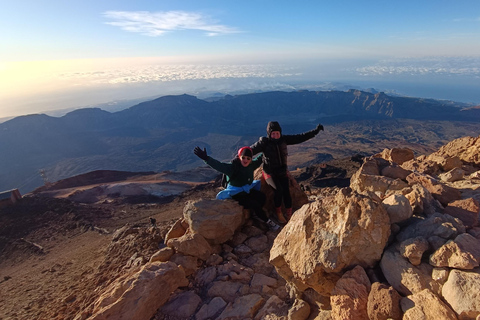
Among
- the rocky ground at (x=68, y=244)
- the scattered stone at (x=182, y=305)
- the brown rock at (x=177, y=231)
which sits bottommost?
the rocky ground at (x=68, y=244)

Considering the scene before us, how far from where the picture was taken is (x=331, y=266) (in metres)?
3.15

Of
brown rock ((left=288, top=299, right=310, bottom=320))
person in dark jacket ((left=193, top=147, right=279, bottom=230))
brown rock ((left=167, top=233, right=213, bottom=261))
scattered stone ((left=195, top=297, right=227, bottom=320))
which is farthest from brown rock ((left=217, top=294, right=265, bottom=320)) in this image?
person in dark jacket ((left=193, top=147, right=279, bottom=230))

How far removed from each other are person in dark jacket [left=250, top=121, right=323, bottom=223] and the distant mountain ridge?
88.7 metres

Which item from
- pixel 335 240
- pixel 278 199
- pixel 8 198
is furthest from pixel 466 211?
pixel 8 198

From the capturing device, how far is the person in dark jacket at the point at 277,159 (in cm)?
579

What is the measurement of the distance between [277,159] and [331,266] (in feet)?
9.91

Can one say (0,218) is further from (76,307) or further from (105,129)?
(105,129)

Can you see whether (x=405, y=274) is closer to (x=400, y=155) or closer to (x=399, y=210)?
(x=399, y=210)

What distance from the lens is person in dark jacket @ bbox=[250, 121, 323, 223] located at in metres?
5.79

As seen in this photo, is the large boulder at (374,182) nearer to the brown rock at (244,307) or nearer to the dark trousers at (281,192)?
the dark trousers at (281,192)

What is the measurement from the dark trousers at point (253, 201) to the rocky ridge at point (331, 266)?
409 millimetres

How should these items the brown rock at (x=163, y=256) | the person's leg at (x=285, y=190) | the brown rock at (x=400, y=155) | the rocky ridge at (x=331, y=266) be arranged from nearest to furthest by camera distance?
the rocky ridge at (x=331, y=266) → the brown rock at (x=163, y=256) → the person's leg at (x=285, y=190) → the brown rock at (x=400, y=155)

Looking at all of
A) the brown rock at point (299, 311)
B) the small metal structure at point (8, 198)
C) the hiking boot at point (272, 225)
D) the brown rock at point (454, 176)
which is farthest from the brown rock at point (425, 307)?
the small metal structure at point (8, 198)

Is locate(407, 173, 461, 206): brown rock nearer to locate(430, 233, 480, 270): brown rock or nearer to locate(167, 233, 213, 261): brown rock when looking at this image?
locate(430, 233, 480, 270): brown rock
